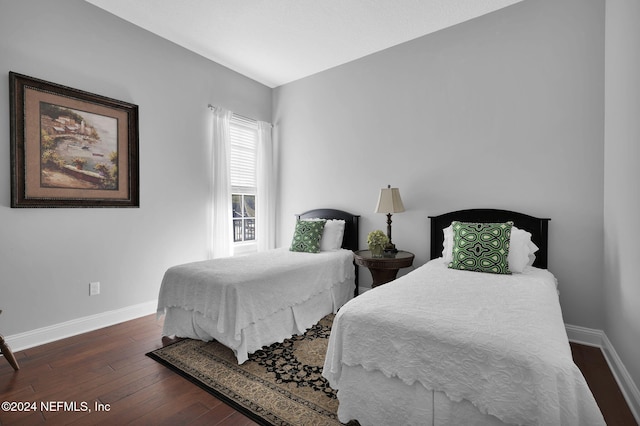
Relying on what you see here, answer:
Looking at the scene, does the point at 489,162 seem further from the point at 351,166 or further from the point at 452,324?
the point at 452,324

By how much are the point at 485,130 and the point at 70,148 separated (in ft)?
12.6

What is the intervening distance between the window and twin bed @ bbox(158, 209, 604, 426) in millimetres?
1553

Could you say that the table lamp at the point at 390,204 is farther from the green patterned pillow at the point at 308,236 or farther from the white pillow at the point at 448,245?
the green patterned pillow at the point at 308,236

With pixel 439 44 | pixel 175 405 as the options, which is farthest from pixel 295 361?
pixel 439 44

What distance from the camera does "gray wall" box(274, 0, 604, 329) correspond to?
268 cm

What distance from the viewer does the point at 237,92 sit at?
434 centimetres

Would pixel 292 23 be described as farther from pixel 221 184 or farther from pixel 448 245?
pixel 448 245

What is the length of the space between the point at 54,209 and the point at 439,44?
4017mm

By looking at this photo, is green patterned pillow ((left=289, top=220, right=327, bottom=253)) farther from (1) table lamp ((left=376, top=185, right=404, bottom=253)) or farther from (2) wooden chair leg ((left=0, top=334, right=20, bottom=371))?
(2) wooden chair leg ((left=0, top=334, right=20, bottom=371))

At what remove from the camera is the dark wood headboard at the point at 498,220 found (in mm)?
2822

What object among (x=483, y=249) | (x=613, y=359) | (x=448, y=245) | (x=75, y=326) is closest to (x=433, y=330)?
(x=483, y=249)

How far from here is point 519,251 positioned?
8.36 feet

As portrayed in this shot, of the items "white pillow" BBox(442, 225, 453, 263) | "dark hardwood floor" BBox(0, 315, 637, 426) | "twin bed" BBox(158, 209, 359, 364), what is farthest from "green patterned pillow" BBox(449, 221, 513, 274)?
"twin bed" BBox(158, 209, 359, 364)

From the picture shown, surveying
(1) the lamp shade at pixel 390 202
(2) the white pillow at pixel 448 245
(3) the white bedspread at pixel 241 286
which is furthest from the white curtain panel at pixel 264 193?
(2) the white pillow at pixel 448 245
